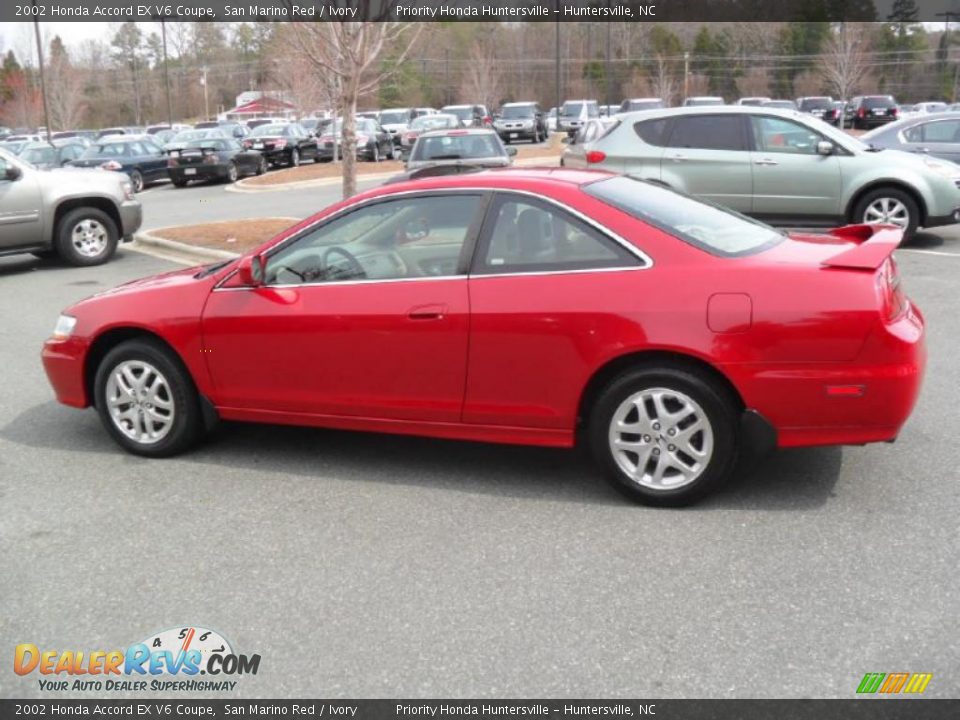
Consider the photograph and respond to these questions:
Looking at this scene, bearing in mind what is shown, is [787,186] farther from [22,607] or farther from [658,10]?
[658,10]

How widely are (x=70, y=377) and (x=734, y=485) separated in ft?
12.4

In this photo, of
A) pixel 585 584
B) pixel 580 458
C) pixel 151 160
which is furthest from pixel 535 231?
pixel 151 160

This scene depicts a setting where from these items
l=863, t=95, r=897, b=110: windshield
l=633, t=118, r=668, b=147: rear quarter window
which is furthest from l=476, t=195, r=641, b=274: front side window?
l=863, t=95, r=897, b=110: windshield

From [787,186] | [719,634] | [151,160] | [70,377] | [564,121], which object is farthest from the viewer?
[564,121]

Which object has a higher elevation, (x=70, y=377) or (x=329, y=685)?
(x=70, y=377)

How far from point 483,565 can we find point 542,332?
1136 millimetres

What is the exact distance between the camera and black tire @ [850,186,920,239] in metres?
11.6

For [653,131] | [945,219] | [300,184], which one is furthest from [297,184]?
[945,219]

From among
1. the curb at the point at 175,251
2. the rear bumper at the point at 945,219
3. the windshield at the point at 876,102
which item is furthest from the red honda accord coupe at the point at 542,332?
the windshield at the point at 876,102

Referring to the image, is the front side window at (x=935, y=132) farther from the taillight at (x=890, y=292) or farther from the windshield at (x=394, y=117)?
the windshield at (x=394, y=117)

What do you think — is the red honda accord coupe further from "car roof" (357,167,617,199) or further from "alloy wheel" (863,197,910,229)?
"alloy wheel" (863,197,910,229)

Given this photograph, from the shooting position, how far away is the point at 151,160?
93.0 ft

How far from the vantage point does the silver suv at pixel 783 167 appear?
456 inches

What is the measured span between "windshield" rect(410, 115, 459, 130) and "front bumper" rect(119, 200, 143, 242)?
18.9 metres
